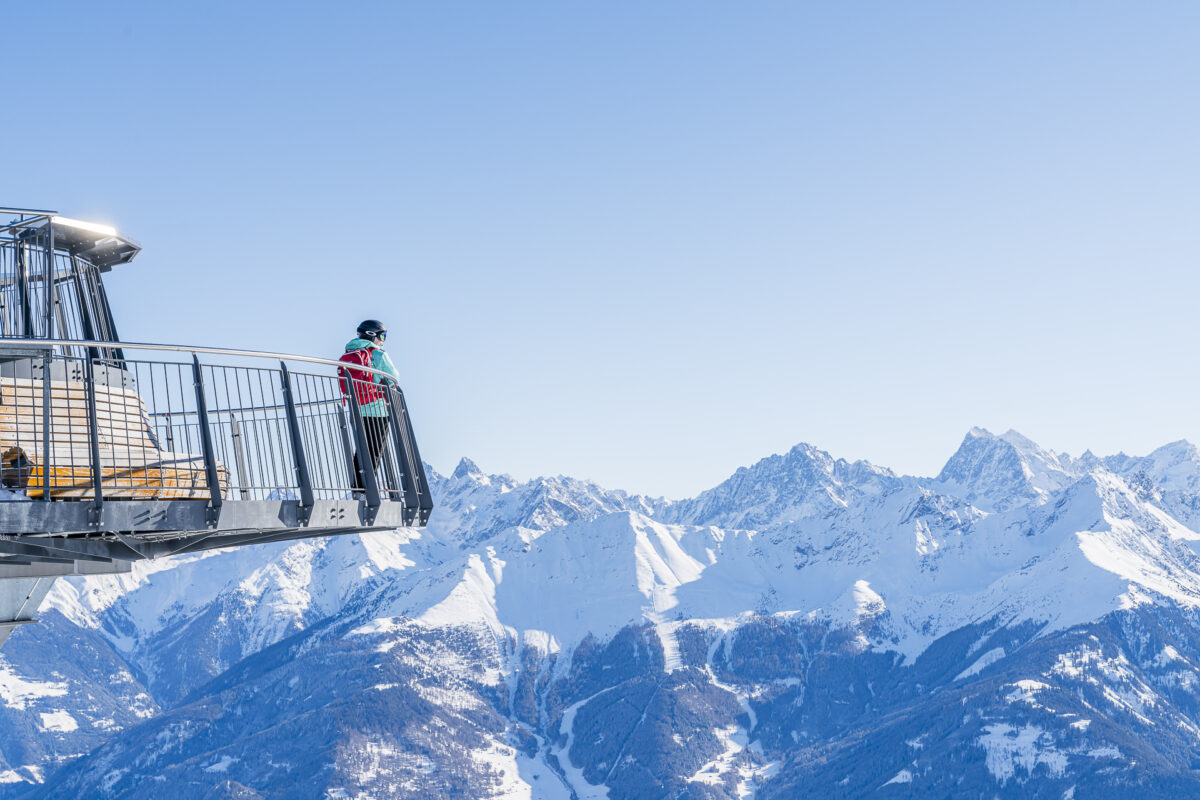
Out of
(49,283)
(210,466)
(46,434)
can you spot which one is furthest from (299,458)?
(49,283)

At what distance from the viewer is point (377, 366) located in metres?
16.0

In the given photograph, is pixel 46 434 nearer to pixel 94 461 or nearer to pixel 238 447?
pixel 94 461

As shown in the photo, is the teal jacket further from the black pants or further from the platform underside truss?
the platform underside truss

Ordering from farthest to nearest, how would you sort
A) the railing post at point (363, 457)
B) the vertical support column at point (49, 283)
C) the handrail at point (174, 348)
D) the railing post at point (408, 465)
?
the railing post at point (408, 465) → the vertical support column at point (49, 283) → the railing post at point (363, 457) → the handrail at point (174, 348)

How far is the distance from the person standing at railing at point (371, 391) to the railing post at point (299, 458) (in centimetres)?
160

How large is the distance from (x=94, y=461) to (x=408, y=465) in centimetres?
431

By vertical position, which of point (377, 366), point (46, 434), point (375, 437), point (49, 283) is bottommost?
point (46, 434)

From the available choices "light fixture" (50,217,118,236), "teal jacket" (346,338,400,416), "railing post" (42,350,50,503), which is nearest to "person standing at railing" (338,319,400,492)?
"teal jacket" (346,338,400,416)

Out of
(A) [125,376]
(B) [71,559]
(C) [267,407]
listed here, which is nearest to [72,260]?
(A) [125,376]

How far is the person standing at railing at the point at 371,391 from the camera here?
1550 cm

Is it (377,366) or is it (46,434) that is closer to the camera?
(46,434)

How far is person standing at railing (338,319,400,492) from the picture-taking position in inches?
610

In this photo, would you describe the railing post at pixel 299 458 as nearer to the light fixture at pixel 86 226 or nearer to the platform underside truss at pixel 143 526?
the platform underside truss at pixel 143 526

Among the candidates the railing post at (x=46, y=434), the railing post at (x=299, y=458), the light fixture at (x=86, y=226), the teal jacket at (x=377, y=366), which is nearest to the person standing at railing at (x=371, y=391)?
the teal jacket at (x=377, y=366)
